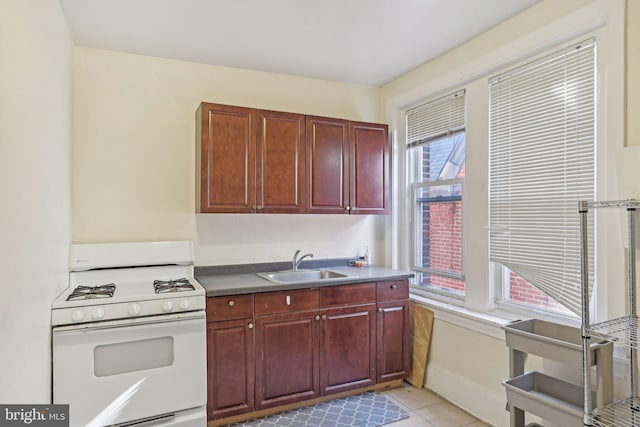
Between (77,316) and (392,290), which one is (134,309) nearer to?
(77,316)

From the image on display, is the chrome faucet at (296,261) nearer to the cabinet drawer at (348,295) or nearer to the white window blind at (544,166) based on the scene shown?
the cabinet drawer at (348,295)

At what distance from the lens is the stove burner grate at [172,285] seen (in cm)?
244

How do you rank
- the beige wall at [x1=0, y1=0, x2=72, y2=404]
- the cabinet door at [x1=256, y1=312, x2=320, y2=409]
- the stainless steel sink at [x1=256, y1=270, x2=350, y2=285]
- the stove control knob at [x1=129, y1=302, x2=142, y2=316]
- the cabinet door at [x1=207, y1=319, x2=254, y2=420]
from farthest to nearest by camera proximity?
the stainless steel sink at [x1=256, y1=270, x2=350, y2=285], the cabinet door at [x1=256, y1=312, x2=320, y2=409], the cabinet door at [x1=207, y1=319, x2=254, y2=420], the stove control knob at [x1=129, y1=302, x2=142, y2=316], the beige wall at [x1=0, y1=0, x2=72, y2=404]

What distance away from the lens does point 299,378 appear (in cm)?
275

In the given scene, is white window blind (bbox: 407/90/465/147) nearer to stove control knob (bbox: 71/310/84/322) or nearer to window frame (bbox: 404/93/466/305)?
window frame (bbox: 404/93/466/305)

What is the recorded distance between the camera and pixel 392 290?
308 cm

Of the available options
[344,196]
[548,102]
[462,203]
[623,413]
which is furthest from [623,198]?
[344,196]

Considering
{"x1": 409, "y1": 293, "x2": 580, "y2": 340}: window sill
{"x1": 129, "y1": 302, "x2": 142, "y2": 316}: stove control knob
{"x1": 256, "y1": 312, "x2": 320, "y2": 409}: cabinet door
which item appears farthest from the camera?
{"x1": 256, "y1": 312, "x2": 320, "y2": 409}: cabinet door

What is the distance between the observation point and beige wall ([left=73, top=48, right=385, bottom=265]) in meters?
2.77

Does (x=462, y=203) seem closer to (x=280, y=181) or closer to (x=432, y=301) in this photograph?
(x=432, y=301)

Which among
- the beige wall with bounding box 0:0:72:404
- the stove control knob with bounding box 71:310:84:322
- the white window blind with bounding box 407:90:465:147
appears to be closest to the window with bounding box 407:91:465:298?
the white window blind with bounding box 407:90:465:147

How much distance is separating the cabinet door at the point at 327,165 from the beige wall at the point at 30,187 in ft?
5.40

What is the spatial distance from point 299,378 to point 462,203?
1710 millimetres

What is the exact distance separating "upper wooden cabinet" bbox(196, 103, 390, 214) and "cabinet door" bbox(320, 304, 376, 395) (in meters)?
0.83
